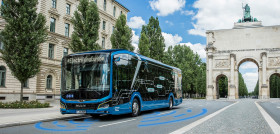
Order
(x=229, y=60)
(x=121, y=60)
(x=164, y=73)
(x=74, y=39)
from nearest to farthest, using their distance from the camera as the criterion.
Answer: (x=121, y=60) → (x=164, y=73) → (x=74, y=39) → (x=229, y=60)

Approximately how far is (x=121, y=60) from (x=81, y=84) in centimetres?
216

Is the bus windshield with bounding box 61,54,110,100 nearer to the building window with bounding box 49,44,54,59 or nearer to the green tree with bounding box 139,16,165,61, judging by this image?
the building window with bounding box 49,44,54,59

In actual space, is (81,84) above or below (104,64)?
below

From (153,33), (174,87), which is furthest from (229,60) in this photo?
(174,87)

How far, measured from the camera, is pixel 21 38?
19.5m

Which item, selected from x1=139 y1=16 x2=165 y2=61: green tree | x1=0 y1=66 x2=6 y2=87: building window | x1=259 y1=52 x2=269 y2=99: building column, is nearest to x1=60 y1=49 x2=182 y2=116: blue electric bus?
x1=0 y1=66 x2=6 y2=87: building window

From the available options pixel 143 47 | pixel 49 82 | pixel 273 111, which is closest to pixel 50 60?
pixel 49 82

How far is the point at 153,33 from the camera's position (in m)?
40.2

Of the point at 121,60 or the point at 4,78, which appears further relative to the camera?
the point at 4,78

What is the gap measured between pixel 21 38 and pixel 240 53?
52.3m

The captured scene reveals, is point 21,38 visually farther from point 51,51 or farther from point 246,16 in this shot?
point 246,16

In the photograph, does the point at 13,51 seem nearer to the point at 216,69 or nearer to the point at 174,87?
the point at 174,87

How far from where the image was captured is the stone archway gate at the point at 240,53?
187 feet

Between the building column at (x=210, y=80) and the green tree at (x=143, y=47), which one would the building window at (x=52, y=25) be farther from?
the building column at (x=210, y=80)
